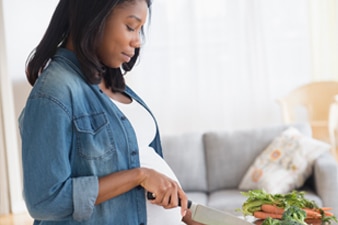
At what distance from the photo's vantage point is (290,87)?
578 centimetres

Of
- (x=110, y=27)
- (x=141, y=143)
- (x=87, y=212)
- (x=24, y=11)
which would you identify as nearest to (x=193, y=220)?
(x=141, y=143)

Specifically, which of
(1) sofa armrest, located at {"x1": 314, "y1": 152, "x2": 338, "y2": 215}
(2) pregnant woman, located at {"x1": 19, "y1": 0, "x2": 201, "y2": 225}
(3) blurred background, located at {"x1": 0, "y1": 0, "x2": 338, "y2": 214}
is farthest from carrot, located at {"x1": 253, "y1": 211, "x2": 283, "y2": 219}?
(3) blurred background, located at {"x1": 0, "y1": 0, "x2": 338, "y2": 214}

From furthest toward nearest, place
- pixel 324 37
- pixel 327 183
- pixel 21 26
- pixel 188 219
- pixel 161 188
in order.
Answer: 1. pixel 324 37
2. pixel 21 26
3. pixel 327 183
4. pixel 188 219
5. pixel 161 188

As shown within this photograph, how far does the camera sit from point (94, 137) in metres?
1.24

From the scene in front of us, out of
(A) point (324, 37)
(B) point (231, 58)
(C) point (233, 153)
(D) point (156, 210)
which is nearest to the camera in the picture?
(D) point (156, 210)

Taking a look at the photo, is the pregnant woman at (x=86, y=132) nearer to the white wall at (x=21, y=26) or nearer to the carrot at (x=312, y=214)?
the carrot at (x=312, y=214)

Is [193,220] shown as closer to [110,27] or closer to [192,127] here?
[110,27]

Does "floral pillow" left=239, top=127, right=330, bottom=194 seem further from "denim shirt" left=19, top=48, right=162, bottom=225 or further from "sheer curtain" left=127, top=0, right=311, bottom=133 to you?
"denim shirt" left=19, top=48, right=162, bottom=225

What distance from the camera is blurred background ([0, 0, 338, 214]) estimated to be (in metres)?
5.66

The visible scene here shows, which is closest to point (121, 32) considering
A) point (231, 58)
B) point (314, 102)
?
point (314, 102)

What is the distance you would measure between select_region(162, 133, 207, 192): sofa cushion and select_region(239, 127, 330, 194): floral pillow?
0.27 m

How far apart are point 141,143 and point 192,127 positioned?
4.54 meters

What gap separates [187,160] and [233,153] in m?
0.29

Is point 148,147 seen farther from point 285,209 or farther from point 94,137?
point 285,209
